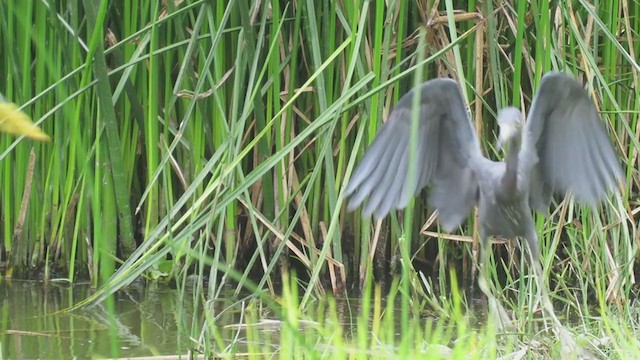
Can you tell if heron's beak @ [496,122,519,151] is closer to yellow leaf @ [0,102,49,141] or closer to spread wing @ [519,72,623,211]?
spread wing @ [519,72,623,211]

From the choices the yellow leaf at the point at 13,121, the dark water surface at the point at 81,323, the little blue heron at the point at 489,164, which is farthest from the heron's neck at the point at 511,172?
the yellow leaf at the point at 13,121

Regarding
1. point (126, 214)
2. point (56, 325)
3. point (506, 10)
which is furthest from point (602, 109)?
point (56, 325)

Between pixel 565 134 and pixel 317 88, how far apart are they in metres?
0.79

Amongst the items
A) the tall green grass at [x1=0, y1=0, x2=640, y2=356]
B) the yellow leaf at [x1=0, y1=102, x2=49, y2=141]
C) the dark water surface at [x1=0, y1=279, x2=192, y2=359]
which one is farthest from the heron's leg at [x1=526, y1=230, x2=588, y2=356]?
the yellow leaf at [x1=0, y1=102, x2=49, y2=141]

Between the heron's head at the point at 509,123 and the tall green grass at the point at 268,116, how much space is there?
40cm

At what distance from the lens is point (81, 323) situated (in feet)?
9.52

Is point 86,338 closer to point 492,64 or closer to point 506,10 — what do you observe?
point 492,64

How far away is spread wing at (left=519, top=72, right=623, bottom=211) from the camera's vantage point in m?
2.58

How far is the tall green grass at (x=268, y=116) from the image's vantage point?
292 centimetres

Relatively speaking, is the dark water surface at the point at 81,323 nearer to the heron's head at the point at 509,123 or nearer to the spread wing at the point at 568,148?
the heron's head at the point at 509,123

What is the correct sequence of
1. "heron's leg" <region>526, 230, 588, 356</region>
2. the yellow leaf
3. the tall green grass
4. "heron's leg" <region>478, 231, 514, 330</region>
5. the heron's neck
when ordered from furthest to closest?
the tall green grass, the heron's neck, "heron's leg" <region>478, 231, 514, 330</region>, "heron's leg" <region>526, 230, 588, 356</region>, the yellow leaf

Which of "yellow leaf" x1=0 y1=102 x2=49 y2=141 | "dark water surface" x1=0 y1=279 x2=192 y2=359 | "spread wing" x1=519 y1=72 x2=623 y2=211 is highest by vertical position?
"spread wing" x1=519 y1=72 x2=623 y2=211

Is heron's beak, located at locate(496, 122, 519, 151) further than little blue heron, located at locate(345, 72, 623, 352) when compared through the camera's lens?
No

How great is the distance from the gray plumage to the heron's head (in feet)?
0.31
